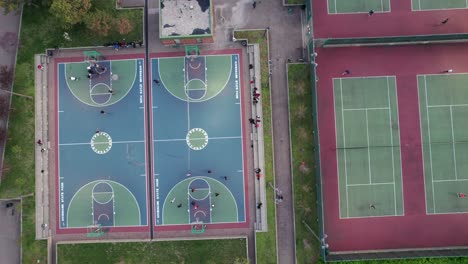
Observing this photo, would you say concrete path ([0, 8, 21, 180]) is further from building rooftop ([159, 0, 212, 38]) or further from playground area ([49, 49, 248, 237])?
building rooftop ([159, 0, 212, 38])

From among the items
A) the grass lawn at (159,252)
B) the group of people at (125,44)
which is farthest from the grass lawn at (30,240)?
the group of people at (125,44)

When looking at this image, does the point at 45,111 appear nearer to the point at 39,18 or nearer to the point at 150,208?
the point at 39,18

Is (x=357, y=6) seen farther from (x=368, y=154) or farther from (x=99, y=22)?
(x=99, y=22)

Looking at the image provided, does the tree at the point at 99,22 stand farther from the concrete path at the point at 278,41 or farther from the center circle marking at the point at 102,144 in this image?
the concrete path at the point at 278,41

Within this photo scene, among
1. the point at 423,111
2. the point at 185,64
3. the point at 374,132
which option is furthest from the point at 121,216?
the point at 423,111

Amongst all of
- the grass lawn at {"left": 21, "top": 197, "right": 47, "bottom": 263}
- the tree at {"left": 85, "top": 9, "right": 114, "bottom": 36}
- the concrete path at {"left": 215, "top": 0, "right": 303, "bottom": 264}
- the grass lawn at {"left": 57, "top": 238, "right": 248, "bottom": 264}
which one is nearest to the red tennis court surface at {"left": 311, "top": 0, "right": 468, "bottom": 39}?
the concrete path at {"left": 215, "top": 0, "right": 303, "bottom": 264}
